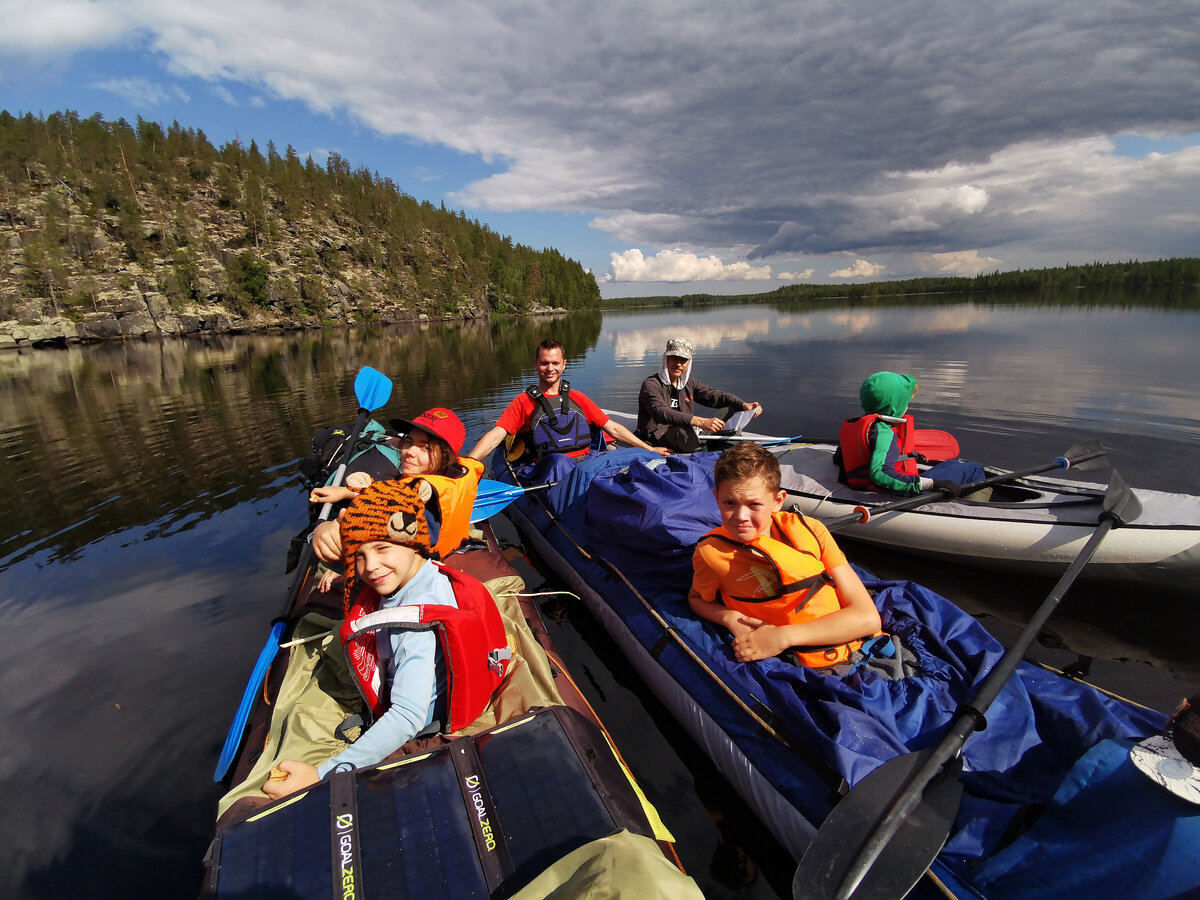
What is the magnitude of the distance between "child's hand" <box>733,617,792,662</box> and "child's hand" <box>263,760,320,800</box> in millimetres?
2066

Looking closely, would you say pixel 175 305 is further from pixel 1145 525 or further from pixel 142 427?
pixel 1145 525

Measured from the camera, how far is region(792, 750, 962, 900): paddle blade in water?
1818 millimetres

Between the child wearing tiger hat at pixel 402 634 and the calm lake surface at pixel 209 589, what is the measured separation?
5.31ft

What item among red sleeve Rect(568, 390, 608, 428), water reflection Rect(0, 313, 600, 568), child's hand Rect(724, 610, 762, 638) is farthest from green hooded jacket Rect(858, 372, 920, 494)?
water reflection Rect(0, 313, 600, 568)

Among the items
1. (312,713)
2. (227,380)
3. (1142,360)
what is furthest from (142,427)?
(1142,360)

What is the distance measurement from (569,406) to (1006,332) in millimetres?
30240

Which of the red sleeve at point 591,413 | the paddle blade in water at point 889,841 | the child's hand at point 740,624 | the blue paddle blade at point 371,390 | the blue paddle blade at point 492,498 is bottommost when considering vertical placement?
the paddle blade in water at point 889,841

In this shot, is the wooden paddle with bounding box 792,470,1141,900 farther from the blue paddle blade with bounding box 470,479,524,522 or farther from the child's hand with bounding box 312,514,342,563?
the blue paddle blade with bounding box 470,479,524,522

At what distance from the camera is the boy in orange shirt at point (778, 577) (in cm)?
260

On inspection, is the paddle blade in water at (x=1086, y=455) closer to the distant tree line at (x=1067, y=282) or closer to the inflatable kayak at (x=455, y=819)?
the inflatable kayak at (x=455, y=819)

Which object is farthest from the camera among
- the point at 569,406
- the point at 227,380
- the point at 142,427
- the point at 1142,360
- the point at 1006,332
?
the point at 1006,332

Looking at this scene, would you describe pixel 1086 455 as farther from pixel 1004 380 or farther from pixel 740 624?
pixel 1004 380

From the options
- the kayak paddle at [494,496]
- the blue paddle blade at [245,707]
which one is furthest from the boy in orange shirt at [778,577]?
the kayak paddle at [494,496]

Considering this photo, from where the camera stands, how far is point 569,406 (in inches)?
253
